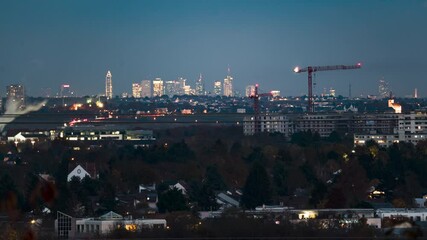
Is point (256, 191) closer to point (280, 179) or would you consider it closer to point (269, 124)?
point (280, 179)

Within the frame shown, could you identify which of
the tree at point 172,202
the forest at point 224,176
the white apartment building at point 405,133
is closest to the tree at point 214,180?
the forest at point 224,176

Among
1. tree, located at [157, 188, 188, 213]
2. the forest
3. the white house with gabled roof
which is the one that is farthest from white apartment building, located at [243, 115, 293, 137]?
tree, located at [157, 188, 188, 213]

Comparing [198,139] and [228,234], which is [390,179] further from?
[198,139]

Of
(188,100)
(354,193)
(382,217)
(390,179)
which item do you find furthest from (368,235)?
(188,100)

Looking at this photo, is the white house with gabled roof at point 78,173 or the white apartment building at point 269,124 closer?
the white house with gabled roof at point 78,173

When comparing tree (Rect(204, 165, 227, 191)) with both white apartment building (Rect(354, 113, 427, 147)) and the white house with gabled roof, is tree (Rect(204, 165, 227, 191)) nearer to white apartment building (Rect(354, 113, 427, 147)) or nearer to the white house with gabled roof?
the white house with gabled roof

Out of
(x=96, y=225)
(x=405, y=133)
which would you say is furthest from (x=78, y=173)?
(x=405, y=133)

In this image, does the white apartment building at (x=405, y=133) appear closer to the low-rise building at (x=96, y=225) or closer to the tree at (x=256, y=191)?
the tree at (x=256, y=191)

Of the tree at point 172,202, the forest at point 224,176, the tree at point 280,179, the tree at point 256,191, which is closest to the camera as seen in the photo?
the tree at point 172,202

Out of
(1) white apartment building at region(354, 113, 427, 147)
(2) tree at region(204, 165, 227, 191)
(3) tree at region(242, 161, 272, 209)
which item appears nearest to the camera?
(3) tree at region(242, 161, 272, 209)
